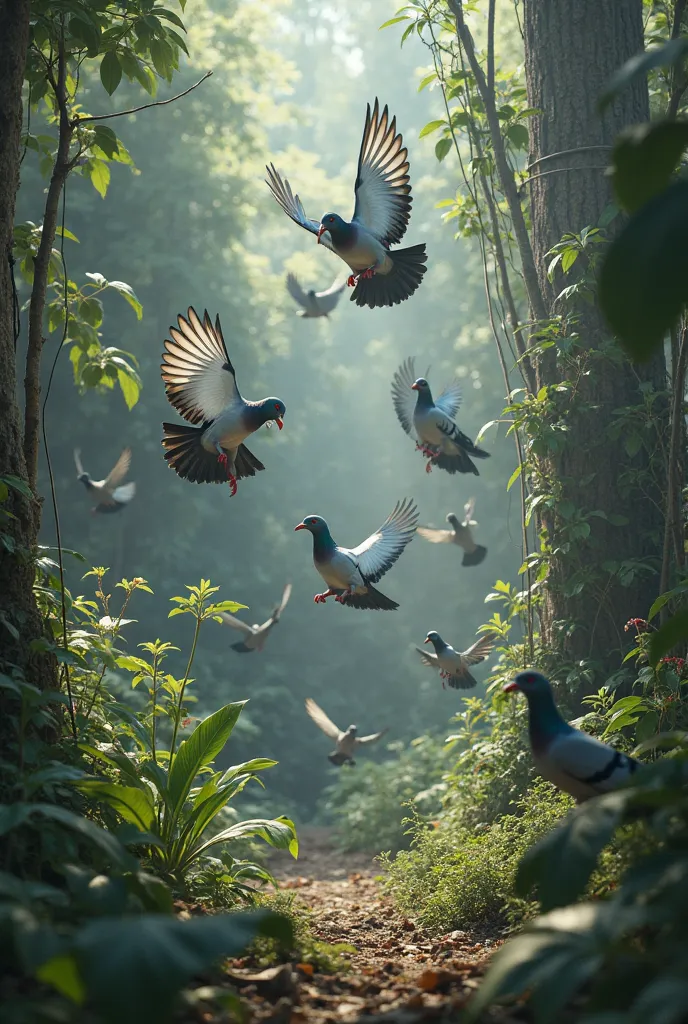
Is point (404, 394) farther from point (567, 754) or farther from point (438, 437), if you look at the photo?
point (567, 754)

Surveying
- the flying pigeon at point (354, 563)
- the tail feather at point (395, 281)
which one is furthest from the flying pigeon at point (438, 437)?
the tail feather at point (395, 281)

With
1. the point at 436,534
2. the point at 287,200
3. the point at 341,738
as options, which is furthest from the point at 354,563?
the point at 341,738

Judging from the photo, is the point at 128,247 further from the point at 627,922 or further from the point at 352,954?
the point at 627,922

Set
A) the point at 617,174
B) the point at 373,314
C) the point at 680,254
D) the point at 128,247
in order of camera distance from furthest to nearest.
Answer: the point at 373,314, the point at 128,247, the point at 617,174, the point at 680,254

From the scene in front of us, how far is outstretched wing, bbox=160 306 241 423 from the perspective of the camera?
10.1 ft

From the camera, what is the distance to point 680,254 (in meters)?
1.43

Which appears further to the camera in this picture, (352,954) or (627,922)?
(352,954)

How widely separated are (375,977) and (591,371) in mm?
2990

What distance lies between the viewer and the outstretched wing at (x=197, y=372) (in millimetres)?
3078

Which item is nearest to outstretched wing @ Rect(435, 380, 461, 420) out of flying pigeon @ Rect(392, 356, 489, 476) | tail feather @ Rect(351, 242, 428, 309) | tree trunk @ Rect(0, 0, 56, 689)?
flying pigeon @ Rect(392, 356, 489, 476)

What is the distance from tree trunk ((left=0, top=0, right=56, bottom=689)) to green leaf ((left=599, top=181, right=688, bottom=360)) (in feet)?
6.81

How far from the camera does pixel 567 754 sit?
7.72ft

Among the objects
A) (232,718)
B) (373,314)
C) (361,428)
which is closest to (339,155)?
(373,314)

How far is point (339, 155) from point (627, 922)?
32.6 metres
